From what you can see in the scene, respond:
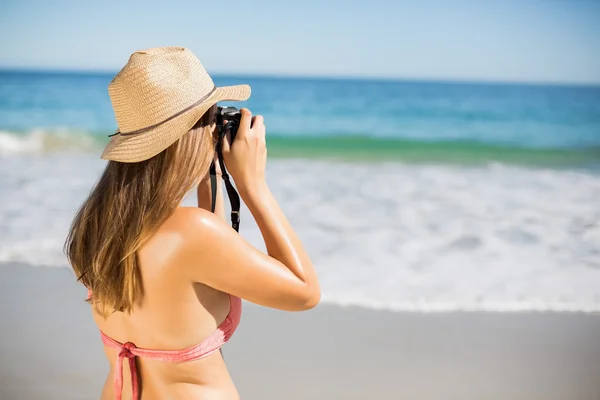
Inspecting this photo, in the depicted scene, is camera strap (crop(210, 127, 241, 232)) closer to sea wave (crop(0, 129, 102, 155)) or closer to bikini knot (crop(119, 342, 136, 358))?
bikini knot (crop(119, 342, 136, 358))

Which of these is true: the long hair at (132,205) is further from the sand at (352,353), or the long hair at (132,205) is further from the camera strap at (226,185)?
the sand at (352,353)

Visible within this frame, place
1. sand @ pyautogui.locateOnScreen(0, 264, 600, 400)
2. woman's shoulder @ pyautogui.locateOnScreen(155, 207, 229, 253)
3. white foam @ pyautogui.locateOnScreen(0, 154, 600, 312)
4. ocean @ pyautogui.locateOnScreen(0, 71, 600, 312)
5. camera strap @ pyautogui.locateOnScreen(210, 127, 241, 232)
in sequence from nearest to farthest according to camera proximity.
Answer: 1. woman's shoulder @ pyautogui.locateOnScreen(155, 207, 229, 253)
2. camera strap @ pyautogui.locateOnScreen(210, 127, 241, 232)
3. sand @ pyautogui.locateOnScreen(0, 264, 600, 400)
4. white foam @ pyautogui.locateOnScreen(0, 154, 600, 312)
5. ocean @ pyautogui.locateOnScreen(0, 71, 600, 312)

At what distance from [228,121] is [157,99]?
6.0 inches

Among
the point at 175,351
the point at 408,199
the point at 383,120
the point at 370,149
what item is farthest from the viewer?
the point at 383,120

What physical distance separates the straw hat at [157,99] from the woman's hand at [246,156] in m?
0.09

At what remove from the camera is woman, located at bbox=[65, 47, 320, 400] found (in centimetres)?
131

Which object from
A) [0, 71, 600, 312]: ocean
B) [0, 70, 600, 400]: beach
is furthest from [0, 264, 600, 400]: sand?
[0, 71, 600, 312]: ocean

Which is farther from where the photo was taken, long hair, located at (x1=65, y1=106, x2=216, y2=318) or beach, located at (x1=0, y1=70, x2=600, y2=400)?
beach, located at (x1=0, y1=70, x2=600, y2=400)

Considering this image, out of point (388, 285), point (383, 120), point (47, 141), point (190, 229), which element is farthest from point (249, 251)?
point (383, 120)

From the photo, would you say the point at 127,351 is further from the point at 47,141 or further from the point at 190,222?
the point at 47,141

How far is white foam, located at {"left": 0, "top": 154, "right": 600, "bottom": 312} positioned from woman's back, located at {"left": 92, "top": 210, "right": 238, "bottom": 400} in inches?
101

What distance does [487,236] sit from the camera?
5570 millimetres

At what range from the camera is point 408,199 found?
6977mm

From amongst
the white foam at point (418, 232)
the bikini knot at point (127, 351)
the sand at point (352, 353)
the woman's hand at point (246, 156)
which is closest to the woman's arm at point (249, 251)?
the woman's hand at point (246, 156)
